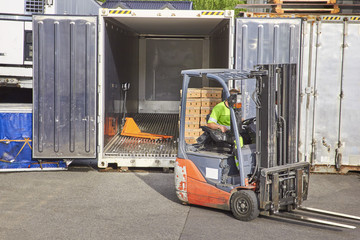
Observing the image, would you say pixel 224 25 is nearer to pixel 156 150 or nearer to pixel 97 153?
pixel 156 150

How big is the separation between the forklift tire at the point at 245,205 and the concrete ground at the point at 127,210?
0.12 metres

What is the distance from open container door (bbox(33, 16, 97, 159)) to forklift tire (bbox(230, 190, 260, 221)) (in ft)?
13.6

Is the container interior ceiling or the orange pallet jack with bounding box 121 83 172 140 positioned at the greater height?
the container interior ceiling

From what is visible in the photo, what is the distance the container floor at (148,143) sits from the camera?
10617 mm

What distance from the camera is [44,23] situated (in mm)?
10227

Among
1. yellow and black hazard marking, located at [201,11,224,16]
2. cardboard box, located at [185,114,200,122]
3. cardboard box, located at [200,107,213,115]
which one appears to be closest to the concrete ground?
cardboard box, located at [185,114,200,122]

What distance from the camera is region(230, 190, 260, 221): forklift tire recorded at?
6.95m

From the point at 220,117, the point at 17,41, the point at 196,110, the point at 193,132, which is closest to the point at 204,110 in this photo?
the point at 196,110

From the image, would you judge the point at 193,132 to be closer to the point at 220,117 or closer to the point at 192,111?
the point at 192,111

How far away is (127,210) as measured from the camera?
7.69 m

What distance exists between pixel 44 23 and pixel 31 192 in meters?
3.48

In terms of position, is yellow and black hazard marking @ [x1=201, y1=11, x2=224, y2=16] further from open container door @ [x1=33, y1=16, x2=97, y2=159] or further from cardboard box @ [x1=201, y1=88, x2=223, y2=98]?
open container door @ [x1=33, y1=16, x2=97, y2=159]

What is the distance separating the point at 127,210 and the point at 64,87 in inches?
144

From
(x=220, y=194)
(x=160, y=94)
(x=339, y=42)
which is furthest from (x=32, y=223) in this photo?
(x=160, y=94)
